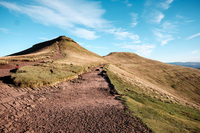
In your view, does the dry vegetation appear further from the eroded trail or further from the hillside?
the eroded trail

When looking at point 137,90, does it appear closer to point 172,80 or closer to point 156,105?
point 156,105

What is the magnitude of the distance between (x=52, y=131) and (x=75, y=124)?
1.66 meters

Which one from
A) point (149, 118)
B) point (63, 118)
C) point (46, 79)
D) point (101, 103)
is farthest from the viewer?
point (46, 79)

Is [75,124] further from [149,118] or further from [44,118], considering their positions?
[149,118]

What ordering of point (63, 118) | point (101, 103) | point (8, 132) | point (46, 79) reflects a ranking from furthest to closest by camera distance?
point (46, 79) < point (101, 103) < point (63, 118) < point (8, 132)

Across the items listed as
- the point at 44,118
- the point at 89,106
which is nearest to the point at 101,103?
the point at 89,106

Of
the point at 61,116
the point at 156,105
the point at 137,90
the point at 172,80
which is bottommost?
the point at 172,80

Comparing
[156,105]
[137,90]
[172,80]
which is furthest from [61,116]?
[172,80]

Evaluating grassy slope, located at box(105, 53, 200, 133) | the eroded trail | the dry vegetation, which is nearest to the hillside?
the dry vegetation

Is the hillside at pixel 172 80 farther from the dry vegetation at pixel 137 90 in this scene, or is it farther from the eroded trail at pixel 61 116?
the eroded trail at pixel 61 116

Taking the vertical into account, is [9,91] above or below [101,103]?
above

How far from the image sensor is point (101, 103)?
12.1 meters

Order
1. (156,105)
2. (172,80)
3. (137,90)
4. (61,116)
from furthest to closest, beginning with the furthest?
(172,80) → (137,90) → (156,105) → (61,116)

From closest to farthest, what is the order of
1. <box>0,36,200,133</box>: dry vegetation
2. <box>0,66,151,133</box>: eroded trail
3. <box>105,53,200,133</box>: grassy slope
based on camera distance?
1. <box>0,66,151,133</box>: eroded trail
2. <box>105,53,200,133</box>: grassy slope
3. <box>0,36,200,133</box>: dry vegetation
